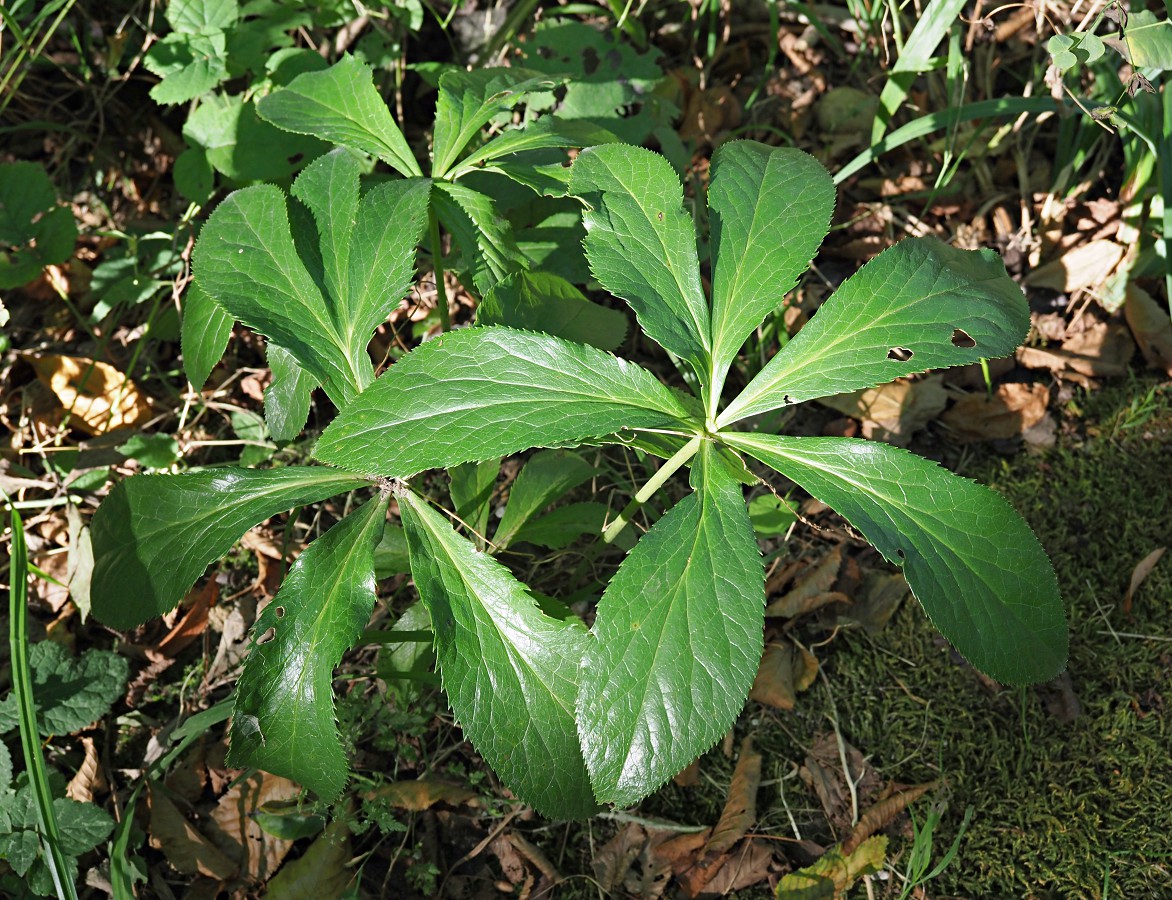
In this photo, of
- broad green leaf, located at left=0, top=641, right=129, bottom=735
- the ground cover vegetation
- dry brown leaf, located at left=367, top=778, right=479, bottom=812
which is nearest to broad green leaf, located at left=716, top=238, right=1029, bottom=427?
Result: the ground cover vegetation

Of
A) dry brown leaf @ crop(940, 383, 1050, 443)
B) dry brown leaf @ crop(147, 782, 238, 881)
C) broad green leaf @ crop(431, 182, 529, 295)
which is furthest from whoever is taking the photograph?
dry brown leaf @ crop(940, 383, 1050, 443)

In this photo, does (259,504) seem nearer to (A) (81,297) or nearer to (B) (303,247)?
(B) (303,247)

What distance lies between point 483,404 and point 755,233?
1.89ft

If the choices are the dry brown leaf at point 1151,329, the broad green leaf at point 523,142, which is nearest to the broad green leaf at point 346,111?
the broad green leaf at point 523,142

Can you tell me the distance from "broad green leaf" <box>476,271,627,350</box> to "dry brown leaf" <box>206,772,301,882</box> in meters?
1.11

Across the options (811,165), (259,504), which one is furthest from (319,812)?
(811,165)

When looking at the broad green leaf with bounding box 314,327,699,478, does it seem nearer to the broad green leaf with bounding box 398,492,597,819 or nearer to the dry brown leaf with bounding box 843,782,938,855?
the broad green leaf with bounding box 398,492,597,819

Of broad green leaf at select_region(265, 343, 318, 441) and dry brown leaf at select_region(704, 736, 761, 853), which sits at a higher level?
broad green leaf at select_region(265, 343, 318, 441)

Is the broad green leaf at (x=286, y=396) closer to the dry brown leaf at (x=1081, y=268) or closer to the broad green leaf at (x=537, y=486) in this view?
the broad green leaf at (x=537, y=486)

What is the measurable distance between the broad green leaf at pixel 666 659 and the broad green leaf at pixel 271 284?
2.24 feet

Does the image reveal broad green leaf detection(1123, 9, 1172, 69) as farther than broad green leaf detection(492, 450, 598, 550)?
No

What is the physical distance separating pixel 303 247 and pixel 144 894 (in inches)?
53.9

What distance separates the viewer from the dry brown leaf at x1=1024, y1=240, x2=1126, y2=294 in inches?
97.0

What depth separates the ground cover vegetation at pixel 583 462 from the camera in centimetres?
138
